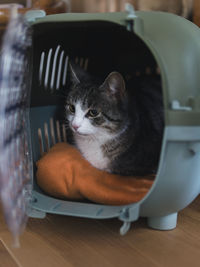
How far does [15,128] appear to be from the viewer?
39.3 inches

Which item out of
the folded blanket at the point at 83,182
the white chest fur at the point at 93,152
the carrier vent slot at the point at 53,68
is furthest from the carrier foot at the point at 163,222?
the carrier vent slot at the point at 53,68

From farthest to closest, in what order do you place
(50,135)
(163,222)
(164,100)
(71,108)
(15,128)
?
1. (50,135)
2. (71,108)
3. (163,222)
4. (15,128)
5. (164,100)

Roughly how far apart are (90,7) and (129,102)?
0.94m

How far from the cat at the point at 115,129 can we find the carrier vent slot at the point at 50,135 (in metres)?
0.18

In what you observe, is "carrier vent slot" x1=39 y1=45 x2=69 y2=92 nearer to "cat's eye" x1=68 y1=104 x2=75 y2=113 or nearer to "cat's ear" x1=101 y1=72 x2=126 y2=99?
"cat's eye" x1=68 y1=104 x2=75 y2=113

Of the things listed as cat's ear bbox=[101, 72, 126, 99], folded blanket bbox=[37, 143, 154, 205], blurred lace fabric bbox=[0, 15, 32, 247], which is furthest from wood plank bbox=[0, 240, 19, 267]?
cat's ear bbox=[101, 72, 126, 99]

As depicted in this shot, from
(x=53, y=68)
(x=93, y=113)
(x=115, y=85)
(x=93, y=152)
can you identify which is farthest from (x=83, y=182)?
(x=53, y=68)

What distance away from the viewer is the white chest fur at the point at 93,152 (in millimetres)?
1287

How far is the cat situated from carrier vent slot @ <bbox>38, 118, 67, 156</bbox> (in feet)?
0.58

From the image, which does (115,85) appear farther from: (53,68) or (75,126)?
(53,68)

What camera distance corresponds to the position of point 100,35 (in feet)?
4.69

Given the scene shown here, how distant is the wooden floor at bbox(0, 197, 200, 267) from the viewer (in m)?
0.97

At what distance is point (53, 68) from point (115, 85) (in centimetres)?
35

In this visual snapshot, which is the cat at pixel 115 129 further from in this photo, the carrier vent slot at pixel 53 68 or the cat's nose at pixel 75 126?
the carrier vent slot at pixel 53 68
